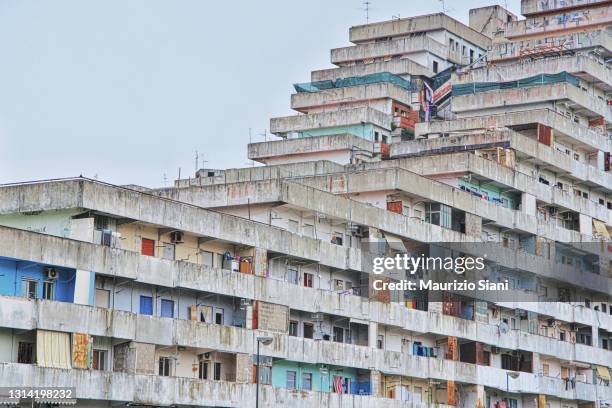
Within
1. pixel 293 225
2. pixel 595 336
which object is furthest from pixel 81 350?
pixel 595 336

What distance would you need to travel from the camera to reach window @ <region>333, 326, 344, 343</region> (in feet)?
213

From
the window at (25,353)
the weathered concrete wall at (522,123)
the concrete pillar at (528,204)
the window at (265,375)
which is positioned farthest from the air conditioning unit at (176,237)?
the weathered concrete wall at (522,123)

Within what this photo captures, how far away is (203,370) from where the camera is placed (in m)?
57.4

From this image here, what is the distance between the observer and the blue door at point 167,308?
5600cm

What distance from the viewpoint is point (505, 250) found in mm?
75500

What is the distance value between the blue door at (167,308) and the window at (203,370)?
8.04 feet

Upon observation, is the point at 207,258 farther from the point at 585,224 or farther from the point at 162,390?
the point at 585,224

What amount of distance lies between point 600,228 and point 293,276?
27.2m

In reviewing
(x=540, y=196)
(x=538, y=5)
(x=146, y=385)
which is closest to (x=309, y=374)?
(x=146, y=385)

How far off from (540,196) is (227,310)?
2582 cm

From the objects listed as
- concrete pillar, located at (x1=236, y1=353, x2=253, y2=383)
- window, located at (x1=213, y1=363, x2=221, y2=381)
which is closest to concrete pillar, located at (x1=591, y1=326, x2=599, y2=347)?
concrete pillar, located at (x1=236, y1=353, x2=253, y2=383)

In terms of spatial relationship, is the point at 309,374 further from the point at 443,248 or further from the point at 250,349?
the point at 443,248

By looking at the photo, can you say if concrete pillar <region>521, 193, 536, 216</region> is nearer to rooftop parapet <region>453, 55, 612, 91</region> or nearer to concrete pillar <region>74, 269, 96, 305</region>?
rooftop parapet <region>453, 55, 612, 91</region>

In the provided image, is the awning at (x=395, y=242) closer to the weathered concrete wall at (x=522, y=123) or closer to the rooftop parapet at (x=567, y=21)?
the weathered concrete wall at (x=522, y=123)
